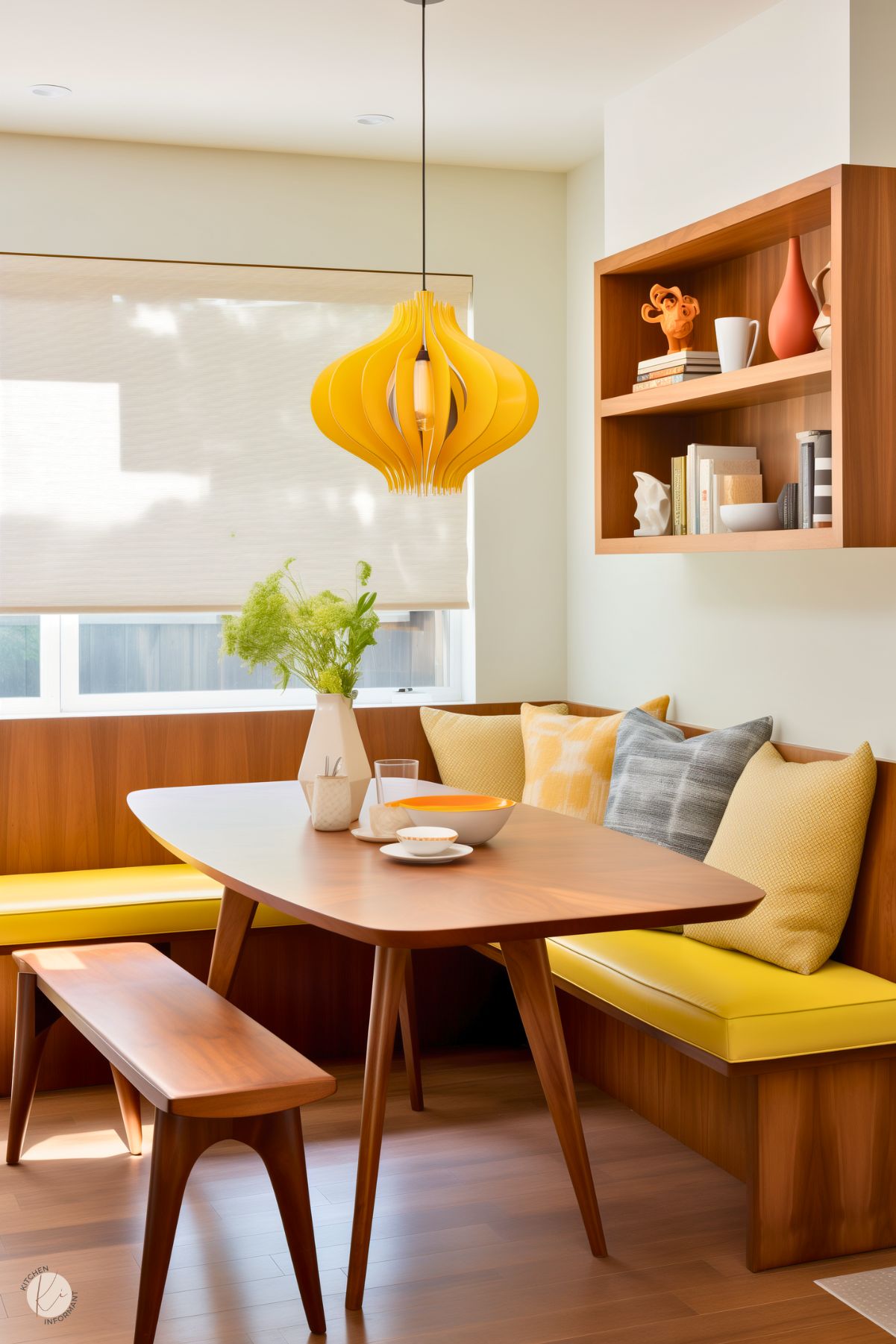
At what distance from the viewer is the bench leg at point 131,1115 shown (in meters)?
3.20

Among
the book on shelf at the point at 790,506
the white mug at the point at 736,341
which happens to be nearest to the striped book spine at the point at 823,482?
the book on shelf at the point at 790,506

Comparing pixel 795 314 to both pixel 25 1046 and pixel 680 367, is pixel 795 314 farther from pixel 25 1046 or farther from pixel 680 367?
pixel 25 1046

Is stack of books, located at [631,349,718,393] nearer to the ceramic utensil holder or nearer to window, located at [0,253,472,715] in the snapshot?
window, located at [0,253,472,715]

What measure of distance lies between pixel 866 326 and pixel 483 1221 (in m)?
1.96

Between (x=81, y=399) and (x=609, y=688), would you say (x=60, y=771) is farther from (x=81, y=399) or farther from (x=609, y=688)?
(x=609, y=688)

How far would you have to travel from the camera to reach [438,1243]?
2750 millimetres

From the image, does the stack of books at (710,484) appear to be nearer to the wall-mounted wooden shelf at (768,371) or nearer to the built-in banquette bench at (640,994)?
the wall-mounted wooden shelf at (768,371)

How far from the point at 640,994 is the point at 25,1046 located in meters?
1.38

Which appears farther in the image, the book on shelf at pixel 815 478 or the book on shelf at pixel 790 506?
the book on shelf at pixel 790 506

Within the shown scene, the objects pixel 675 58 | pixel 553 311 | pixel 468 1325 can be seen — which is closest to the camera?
pixel 468 1325

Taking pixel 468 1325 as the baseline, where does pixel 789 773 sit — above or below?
above

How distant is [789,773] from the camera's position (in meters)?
3.06

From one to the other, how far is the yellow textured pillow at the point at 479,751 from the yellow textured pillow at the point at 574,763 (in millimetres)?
78

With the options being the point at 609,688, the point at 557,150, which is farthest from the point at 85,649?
the point at 557,150
